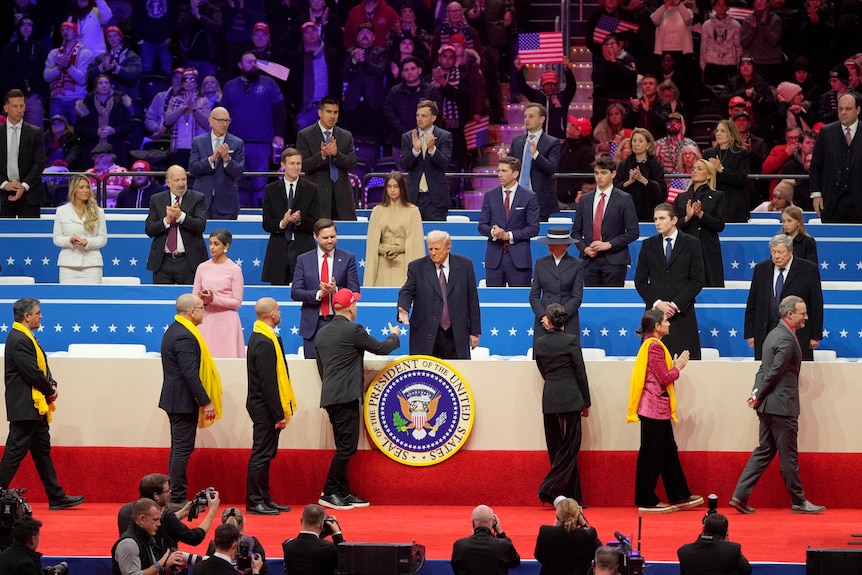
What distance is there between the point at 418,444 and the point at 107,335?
387cm

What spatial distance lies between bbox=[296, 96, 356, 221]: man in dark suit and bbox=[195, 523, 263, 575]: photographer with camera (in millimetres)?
7307

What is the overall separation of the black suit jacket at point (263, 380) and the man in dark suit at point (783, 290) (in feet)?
13.6

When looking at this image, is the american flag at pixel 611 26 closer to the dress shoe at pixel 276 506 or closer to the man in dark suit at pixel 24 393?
the dress shoe at pixel 276 506

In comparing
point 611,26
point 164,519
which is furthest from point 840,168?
point 164,519

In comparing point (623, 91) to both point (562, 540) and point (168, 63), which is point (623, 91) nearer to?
point (168, 63)

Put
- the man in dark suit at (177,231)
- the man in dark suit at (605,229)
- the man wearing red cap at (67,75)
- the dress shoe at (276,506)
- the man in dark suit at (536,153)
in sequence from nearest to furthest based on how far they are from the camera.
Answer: the dress shoe at (276,506) < the man in dark suit at (605,229) < the man in dark suit at (177,231) < the man in dark suit at (536,153) < the man wearing red cap at (67,75)

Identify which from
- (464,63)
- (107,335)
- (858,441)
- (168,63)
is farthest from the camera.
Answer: (168,63)

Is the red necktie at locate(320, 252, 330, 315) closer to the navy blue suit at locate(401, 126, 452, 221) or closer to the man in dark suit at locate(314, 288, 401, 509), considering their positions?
the man in dark suit at locate(314, 288, 401, 509)

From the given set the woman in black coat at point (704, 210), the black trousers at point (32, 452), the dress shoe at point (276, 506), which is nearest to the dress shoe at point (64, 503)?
the black trousers at point (32, 452)

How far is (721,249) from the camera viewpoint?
1590 centimetres

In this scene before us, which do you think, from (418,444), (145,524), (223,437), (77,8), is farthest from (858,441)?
(77,8)

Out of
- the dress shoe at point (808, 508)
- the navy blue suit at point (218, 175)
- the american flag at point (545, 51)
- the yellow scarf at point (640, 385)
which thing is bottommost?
the dress shoe at point (808, 508)

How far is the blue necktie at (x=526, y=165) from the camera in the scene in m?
15.5

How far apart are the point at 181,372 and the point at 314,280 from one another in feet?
5.73
